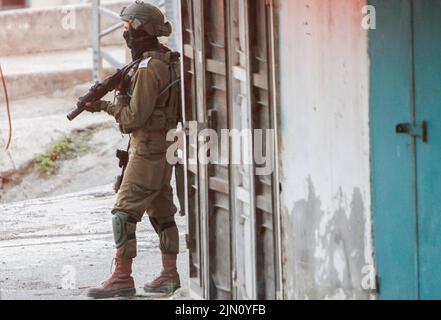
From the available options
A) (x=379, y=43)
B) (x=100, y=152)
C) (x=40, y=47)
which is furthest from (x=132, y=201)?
(x=40, y=47)

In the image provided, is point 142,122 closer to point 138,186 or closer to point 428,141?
point 138,186

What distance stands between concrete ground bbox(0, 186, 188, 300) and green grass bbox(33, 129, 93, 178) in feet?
7.77

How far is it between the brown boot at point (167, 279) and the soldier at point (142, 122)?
58 mm

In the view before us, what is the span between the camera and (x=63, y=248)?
11523 millimetres

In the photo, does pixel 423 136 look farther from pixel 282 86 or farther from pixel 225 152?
pixel 225 152

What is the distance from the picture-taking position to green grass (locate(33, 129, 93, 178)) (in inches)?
664

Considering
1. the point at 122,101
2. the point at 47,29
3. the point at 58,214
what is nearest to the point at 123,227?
the point at 122,101

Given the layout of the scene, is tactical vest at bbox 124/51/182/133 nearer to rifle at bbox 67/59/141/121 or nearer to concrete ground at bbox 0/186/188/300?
rifle at bbox 67/59/141/121

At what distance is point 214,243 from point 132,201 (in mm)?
915

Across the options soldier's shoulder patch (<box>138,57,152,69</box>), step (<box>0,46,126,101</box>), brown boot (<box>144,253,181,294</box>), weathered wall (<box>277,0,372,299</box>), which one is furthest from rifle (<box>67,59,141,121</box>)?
step (<box>0,46,126,101</box>)

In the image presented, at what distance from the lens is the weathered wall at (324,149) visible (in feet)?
22.8

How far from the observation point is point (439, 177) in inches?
262
